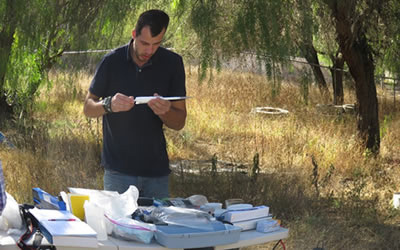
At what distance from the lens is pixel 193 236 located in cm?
286

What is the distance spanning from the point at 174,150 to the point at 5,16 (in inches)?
152

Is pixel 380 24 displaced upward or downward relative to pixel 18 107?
upward

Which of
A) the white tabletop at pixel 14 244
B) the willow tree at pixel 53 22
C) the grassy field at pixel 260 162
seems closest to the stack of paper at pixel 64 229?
the white tabletop at pixel 14 244

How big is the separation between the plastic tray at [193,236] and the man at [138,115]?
0.87m

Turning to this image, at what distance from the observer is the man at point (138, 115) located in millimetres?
3717

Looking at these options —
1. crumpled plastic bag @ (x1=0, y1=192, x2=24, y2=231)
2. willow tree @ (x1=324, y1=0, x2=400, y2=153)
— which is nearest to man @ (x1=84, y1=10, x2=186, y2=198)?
crumpled plastic bag @ (x1=0, y1=192, x2=24, y2=231)

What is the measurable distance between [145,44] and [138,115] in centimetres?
40

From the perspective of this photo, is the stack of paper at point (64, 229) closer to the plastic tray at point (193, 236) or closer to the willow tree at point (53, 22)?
the plastic tray at point (193, 236)

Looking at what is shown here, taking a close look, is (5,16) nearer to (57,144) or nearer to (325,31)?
(57,144)

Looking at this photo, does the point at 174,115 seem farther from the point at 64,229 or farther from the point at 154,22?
the point at 64,229

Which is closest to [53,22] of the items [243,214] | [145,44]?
[145,44]

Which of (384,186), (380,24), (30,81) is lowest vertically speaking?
(384,186)

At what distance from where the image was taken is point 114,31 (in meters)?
5.67

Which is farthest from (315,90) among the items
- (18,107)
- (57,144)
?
(57,144)
